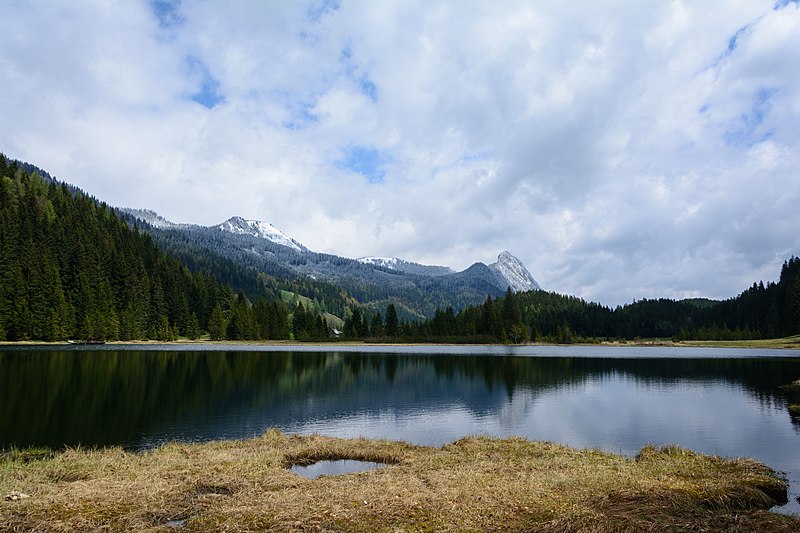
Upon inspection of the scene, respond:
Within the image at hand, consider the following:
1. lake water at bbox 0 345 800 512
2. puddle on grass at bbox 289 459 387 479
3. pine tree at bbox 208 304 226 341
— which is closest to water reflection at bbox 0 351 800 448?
lake water at bbox 0 345 800 512

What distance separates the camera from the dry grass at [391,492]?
15844 mm

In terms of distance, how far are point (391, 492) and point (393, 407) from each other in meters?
31.5

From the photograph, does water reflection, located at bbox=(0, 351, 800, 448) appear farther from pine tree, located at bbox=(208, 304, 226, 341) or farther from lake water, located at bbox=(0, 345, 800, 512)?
pine tree, located at bbox=(208, 304, 226, 341)

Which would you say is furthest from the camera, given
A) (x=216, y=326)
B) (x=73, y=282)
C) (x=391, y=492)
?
(x=216, y=326)

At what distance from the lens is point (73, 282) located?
503 ft

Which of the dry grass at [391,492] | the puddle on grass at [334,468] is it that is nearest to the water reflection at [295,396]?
the puddle on grass at [334,468]

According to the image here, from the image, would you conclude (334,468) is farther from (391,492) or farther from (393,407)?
(393,407)

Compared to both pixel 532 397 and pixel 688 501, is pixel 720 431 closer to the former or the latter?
pixel 532 397

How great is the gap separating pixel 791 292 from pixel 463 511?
23350 centimetres

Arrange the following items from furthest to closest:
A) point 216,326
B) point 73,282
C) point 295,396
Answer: point 216,326
point 73,282
point 295,396

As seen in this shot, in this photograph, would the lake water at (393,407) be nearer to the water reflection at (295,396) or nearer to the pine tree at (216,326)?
the water reflection at (295,396)

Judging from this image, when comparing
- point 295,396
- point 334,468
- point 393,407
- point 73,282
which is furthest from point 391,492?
point 73,282

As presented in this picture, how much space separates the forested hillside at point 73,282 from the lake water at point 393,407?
60565 millimetres

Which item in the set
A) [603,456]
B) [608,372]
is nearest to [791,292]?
[608,372]
